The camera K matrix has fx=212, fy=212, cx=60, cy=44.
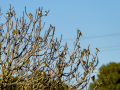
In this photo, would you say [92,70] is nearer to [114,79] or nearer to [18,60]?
[18,60]

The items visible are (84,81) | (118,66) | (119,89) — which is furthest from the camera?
(118,66)

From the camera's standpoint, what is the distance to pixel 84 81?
730 cm

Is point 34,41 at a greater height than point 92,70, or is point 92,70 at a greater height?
point 34,41

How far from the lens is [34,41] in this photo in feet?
24.2

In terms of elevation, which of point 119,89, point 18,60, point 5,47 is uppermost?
point 5,47

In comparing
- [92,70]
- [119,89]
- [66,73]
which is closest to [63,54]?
[66,73]

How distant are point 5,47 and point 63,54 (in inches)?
80.9

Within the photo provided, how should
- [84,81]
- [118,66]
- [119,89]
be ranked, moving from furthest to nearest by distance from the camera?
[118,66], [119,89], [84,81]

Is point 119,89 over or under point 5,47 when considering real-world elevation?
under

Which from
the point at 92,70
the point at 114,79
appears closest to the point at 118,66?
the point at 114,79

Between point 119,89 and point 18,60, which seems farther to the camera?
point 119,89

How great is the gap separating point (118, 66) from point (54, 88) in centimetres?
2875

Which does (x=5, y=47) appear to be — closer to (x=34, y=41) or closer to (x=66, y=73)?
(x=34, y=41)

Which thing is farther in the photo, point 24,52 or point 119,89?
point 119,89
